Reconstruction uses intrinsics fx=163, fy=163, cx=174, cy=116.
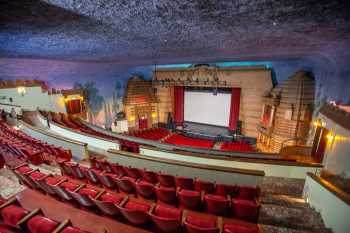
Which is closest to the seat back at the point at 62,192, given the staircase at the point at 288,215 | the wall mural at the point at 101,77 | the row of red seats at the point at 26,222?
the row of red seats at the point at 26,222

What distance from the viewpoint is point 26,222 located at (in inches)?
83.2

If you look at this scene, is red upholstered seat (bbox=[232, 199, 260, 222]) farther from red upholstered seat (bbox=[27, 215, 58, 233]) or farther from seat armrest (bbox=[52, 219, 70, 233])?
red upholstered seat (bbox=[27, 215, 58, 233])

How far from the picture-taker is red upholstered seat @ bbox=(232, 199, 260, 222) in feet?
7.90

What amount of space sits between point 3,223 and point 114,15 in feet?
11.0

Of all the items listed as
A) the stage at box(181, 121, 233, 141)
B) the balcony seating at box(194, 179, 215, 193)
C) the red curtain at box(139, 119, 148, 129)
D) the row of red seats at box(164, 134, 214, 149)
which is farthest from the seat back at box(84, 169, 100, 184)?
the red curtain at box(139, 119, 148, 129)

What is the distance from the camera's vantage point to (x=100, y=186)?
3.46 meters

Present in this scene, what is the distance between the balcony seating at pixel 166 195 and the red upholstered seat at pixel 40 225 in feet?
4.85

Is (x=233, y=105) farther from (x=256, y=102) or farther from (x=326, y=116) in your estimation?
(x=326, y=116)

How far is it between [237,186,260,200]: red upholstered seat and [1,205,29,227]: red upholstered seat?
10.7ft

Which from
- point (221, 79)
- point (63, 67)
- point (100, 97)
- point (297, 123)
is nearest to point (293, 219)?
point (297, 123)

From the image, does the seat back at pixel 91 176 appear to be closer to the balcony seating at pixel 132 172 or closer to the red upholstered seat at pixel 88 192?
the red upholstered seat at pixel 88 192

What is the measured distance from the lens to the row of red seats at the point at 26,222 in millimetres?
2023

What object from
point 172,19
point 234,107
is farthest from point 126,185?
point 234,107

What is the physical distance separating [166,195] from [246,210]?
4.22 ft
